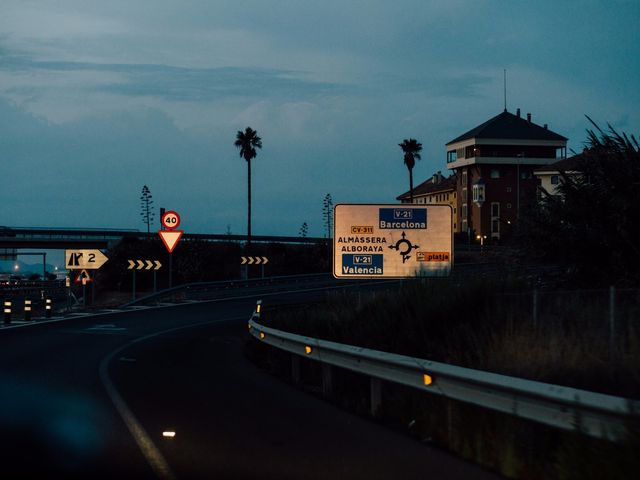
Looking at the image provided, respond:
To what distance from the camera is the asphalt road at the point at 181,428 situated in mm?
8234

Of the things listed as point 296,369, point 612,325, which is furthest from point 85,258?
point 612,325

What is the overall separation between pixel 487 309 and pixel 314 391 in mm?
3163

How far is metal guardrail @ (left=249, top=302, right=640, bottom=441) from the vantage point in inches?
262

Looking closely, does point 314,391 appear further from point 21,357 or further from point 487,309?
point 21,357

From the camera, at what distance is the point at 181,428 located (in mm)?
10336

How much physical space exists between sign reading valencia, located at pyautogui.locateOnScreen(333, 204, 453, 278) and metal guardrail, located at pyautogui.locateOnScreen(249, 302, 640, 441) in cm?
1380

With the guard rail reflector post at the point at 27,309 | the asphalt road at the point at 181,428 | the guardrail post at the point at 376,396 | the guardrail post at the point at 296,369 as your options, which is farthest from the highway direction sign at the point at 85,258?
the guardrail post at the point at 376,396

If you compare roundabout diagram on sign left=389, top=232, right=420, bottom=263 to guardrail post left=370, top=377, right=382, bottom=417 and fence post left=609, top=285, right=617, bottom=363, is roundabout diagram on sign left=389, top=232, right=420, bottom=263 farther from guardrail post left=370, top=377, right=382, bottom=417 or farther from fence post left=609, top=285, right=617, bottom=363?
fence post left=609, top=285, right=617, bottom=363

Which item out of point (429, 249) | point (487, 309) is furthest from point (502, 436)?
point (429, 249)

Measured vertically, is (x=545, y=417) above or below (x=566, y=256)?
below

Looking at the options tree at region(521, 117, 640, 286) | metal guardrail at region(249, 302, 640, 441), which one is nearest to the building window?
tree at region(521, 117, 640, 286)

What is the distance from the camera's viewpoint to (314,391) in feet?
46.5

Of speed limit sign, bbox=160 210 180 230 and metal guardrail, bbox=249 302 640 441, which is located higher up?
speed limit sign, bbox=160 210 180 230

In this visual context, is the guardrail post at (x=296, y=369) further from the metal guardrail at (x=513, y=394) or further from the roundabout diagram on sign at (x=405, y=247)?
the roundabout diagram on sign at (x=405, y=247)
